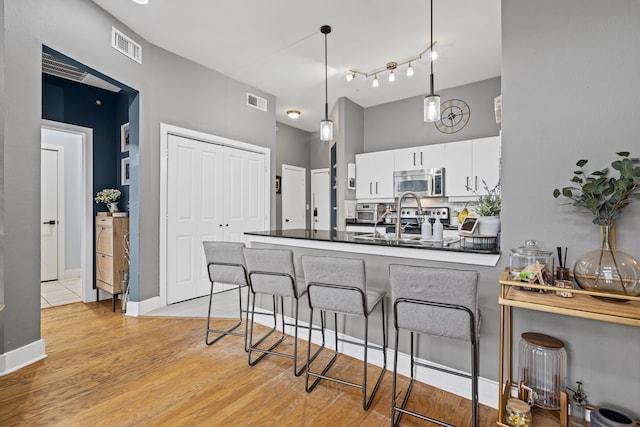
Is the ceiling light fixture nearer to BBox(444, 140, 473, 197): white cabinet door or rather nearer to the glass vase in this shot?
BBox(444, 140, 473, 197): white cabinet door

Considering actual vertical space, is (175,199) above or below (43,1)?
below

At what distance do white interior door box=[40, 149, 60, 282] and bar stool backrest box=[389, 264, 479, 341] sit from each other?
5755mm

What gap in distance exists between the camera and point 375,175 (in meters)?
5.37

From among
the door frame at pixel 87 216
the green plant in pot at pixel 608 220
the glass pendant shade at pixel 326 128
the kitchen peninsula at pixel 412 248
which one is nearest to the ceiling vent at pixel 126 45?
the door frame at pixel 87 216

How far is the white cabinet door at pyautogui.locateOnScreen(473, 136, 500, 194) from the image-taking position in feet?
13.9

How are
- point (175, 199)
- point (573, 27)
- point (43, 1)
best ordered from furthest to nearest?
point (175, 199) → point (43, 1) → point (573, 27)

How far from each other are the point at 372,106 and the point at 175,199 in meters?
3.77

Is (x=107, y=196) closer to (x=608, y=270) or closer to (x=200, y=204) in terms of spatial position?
(x=200, y=204)

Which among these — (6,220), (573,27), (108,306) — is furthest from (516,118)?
(108,306)

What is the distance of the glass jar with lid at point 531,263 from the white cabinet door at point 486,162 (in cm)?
286

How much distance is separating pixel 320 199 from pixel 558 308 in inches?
225

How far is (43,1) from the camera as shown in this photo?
2.45 meters

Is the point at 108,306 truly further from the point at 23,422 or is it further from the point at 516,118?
the point at 516,118

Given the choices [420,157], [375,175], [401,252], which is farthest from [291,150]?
[401,252]
